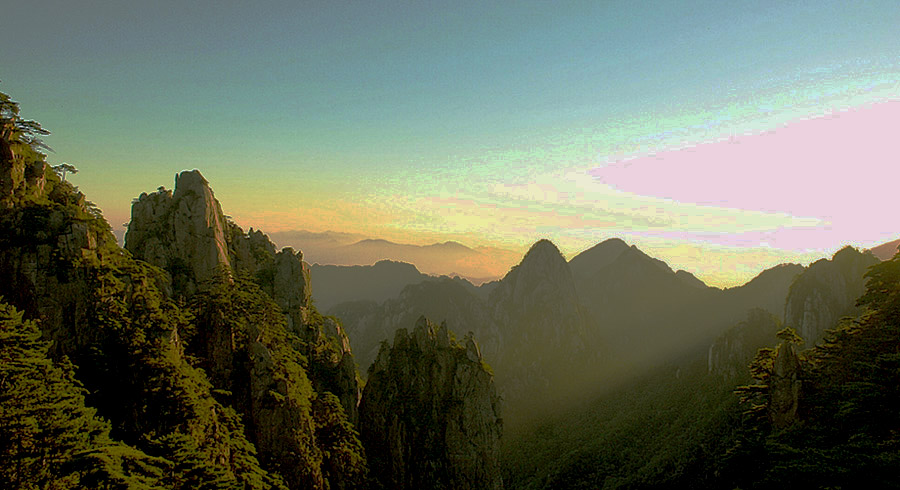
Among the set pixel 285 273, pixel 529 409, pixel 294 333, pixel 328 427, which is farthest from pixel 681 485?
pixel 529 409

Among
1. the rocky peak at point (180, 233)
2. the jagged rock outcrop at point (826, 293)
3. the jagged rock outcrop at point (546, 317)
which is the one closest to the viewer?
the rocky peak at point (180, 233)

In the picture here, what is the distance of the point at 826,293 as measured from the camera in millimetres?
92000

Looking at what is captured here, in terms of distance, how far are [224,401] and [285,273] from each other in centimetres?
2122

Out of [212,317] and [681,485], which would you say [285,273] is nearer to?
Answer: [212,317]

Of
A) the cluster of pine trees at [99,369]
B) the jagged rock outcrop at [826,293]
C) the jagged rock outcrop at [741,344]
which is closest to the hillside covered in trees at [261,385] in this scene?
the cluster of pine trees at [99,369]

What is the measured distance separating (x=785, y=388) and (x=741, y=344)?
70791 mm

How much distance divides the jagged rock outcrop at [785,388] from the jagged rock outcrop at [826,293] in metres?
64.3

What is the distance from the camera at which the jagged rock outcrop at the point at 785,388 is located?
38.7 metres

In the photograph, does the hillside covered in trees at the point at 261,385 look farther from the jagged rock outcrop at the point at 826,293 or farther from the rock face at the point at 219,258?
the jagged rock outcrop at the point at 826,293

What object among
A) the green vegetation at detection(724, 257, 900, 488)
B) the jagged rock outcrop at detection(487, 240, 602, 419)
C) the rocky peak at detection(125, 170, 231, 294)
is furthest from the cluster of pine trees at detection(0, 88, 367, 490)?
the jagged rock outcrop at detection(487, 240, 602, 419)

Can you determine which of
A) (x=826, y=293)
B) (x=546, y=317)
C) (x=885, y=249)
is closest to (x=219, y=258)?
(x=826, y=293)

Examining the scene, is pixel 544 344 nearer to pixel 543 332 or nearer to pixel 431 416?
pixel 543 332

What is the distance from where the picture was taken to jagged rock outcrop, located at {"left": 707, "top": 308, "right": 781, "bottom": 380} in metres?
95.3

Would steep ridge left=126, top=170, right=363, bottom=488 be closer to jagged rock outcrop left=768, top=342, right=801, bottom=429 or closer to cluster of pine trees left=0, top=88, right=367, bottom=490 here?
cluster of pine trees left=0, top=88, right=367, bottom=490
